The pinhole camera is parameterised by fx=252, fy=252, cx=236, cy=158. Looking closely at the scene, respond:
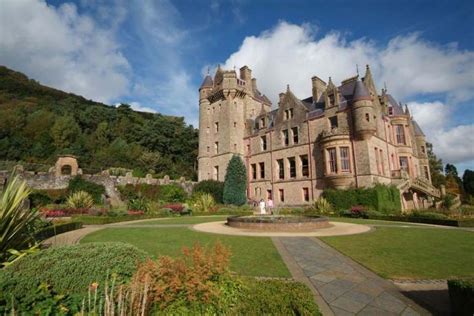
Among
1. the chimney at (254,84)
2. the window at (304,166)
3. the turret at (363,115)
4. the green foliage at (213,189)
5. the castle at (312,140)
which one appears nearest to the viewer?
the turret at (363,115)

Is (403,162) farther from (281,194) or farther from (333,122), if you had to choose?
(281,194)

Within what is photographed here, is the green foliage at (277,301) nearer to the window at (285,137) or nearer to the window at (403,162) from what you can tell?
the window at (285,137)

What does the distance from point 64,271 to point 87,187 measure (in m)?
27.7

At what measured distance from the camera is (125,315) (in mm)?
3262

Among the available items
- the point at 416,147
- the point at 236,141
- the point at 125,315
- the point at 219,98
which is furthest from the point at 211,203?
the point at 416,147

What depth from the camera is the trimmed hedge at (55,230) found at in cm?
1020

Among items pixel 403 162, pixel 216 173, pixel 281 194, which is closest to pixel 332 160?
pixel 281 194

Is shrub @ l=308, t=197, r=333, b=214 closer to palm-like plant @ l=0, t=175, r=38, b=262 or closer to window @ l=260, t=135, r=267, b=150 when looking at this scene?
window @ l=260, t=135, r=267, b=150

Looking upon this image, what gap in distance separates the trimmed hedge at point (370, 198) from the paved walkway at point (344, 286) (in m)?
18.4

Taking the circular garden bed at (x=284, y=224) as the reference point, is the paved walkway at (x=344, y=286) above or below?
below

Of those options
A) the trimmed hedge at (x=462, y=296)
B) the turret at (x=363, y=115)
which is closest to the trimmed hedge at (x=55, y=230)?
the trimmed hedge at (x=462, y=296)

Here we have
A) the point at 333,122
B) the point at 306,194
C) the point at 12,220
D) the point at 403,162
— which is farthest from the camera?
the point at 403,162

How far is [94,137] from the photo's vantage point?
53531 millimetres

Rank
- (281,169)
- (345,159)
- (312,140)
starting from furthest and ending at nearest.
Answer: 1. (281,169)
2. (312,140)
3. (345,159)
